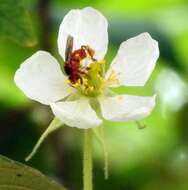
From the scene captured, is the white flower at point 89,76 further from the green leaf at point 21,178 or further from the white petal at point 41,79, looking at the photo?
the green leaf at point 21,178

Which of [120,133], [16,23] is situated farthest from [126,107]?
[120,133]

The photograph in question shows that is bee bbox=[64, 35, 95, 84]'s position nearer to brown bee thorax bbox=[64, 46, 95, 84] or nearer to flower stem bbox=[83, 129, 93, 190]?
brown bee thorax bbox=[64, 46, 95, 84]

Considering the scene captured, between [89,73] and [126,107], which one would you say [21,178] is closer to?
[126,107]

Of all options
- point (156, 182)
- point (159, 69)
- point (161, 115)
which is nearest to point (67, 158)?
point (156, 182)

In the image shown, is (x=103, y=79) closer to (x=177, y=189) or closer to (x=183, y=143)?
(x=177, y=189)

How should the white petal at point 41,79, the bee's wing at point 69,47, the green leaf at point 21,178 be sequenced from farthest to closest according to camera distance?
the bee's wing at point 69,47 < the white petal at point 41,79 < the green leaf at point 21,178

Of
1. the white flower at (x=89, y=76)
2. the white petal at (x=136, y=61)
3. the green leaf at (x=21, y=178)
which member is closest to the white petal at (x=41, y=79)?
the white flower at (x=89, y=76)

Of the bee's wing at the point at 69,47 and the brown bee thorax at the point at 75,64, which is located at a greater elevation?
the bee's wing at the point at 69,47

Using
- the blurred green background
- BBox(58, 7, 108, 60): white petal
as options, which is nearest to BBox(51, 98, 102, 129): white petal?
BBox(58, 7, 108, 60): white petal

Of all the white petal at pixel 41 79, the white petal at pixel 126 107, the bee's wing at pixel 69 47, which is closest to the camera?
the white petal at pixel 126 107

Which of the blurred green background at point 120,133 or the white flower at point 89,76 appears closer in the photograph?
the white flower at point 89,76
